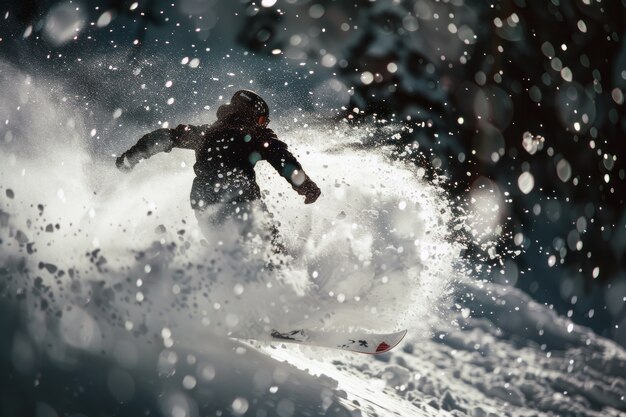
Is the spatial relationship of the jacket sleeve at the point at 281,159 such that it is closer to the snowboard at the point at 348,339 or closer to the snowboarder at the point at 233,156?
the snowboarder at the point at 233,156

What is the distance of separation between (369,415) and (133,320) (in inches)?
63.7

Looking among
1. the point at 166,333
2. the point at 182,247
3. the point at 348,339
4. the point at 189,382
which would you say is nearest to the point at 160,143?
the point at 182,247

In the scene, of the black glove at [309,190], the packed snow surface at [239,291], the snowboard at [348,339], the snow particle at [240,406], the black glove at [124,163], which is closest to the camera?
the snow particle at [240,406]

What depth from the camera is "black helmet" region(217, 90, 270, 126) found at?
298 centimetres

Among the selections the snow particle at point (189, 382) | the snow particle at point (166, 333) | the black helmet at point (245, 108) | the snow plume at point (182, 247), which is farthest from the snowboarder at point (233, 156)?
the snow particle at point (189, 382)

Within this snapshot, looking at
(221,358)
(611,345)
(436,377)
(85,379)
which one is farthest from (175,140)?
(611,345)

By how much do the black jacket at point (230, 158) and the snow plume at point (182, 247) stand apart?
24 cm

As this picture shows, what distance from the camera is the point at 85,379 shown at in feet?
5.32

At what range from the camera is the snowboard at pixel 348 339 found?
133 inches

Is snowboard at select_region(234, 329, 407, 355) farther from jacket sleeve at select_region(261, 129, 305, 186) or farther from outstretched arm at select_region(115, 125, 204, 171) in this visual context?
outstretched arm at select_region(115, 125, 204, 171)

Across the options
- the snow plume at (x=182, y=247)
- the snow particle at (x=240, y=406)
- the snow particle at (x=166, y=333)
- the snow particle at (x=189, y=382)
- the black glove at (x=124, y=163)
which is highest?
the black glove at (x=124, y=163)

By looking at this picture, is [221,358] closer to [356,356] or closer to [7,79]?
[356,356]

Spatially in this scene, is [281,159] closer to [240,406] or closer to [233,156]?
[233,156]

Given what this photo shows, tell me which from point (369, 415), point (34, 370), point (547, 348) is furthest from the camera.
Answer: point (547, 348)
